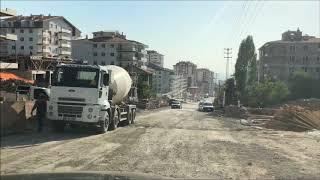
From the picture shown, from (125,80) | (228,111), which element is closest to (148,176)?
(125,80)

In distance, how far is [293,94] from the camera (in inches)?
3703

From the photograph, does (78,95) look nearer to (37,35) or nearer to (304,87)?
(304,87)

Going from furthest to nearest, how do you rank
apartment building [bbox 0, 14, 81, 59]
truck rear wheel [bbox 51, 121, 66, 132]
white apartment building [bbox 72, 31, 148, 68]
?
white apartment building [bbox 72, 31, 148, 68] → apartment building [bbox 0, 14, 81, 59] → truck rear wheel [bbox 51, 121, 66, 132]

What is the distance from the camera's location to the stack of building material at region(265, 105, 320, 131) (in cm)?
3371

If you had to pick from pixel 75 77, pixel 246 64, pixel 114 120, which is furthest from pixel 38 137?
pixel 246 64

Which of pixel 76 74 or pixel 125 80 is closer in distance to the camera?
pixel 76 74

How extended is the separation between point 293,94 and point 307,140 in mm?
71718

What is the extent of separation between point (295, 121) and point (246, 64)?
79731mm

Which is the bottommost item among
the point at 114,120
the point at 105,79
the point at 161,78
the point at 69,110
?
the point at 114,120

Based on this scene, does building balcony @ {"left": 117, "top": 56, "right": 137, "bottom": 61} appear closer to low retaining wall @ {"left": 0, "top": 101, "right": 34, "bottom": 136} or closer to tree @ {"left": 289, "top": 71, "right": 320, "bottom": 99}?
tree @ {"left": 289, "top": 71, "right": 320, "bottom": 99}

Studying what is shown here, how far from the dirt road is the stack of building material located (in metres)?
10.6

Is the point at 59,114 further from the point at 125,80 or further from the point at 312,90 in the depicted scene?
the point at 312,90

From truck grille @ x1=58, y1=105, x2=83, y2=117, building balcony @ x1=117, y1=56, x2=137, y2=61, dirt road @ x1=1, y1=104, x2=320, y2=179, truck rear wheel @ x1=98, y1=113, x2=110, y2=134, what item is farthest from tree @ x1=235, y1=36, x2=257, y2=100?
truck grille @ x1=58, y1=105, x2=83, y2=117

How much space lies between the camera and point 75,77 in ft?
75.0
